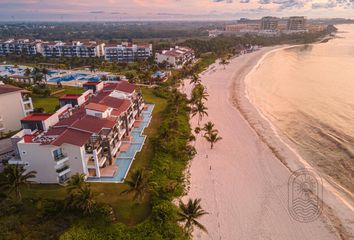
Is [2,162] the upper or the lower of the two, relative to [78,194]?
lower

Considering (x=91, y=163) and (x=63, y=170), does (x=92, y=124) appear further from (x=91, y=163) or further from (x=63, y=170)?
(x=63, y=170)

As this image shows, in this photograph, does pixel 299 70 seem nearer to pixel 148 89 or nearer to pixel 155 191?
pixel 148 89

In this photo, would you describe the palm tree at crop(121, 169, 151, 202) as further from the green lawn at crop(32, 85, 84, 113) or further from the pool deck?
the green lawn at crop(32, 85, 84, 113)

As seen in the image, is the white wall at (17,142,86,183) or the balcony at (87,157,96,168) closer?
the white wall at (17,142,86,183)

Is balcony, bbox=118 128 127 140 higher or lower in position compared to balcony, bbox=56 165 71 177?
higher

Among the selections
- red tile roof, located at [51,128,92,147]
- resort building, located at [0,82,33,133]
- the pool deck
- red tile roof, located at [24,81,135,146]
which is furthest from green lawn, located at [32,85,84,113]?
red tile roof, located at [51,128,92,147]

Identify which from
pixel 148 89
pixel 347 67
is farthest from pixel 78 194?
pixel 347 67

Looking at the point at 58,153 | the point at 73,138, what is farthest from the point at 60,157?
the point at 73,138

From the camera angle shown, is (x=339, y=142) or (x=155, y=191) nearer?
(x=155, y=191)
